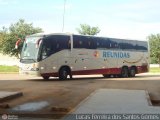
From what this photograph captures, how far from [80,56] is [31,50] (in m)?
4.37

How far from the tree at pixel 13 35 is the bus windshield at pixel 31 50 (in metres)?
34.5

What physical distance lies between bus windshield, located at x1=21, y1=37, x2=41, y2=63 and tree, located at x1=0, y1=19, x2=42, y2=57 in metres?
34.5

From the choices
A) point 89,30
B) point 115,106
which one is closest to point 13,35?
point 89,30

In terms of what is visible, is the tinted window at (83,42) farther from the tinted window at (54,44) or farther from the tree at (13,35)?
the tree at (13,35)

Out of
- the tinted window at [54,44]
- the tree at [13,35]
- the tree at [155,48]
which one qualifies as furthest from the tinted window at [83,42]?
the tree at [155,48]

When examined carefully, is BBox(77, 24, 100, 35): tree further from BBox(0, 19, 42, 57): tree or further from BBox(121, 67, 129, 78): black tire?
BBox(121, 67, 129, 78): black tire

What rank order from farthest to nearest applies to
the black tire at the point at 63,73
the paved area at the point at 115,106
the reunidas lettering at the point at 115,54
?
the reunidas lettering at the point at 115,54 → the black tire at the point at 63,73 → the paved area at the point at 115,106

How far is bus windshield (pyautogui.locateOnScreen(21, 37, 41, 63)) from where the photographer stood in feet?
92.2

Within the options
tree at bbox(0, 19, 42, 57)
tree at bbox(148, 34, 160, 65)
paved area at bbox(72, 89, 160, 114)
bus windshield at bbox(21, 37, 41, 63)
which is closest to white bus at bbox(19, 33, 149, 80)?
bus windshield at bbox(21, 37, 41, 63)

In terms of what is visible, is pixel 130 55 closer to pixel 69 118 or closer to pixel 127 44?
pixel 127 44

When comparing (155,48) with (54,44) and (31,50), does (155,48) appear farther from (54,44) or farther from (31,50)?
(31,50)

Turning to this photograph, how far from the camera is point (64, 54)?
2966 cm

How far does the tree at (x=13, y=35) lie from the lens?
216 ft

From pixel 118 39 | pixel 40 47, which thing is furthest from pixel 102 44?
pixel 40 47
